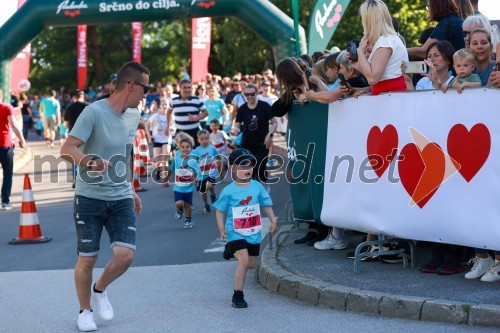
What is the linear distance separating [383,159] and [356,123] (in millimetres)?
487

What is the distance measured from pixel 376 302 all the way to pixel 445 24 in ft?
11.6

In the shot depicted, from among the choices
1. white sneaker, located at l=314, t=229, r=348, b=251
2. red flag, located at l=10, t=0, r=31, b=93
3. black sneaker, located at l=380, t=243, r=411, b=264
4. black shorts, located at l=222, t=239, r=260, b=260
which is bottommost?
white sneaker, located at l=314, t=229, r=348, b=251

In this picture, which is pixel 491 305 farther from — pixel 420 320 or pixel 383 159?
pixel 383 159

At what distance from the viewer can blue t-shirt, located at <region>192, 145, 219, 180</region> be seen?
13.7 metres

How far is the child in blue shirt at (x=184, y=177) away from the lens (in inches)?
502

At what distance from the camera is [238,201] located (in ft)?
25.1

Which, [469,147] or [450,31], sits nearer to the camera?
[469,147]

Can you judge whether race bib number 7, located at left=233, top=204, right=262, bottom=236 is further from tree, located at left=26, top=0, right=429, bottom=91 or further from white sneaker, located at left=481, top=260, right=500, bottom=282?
tree, located at left=26, top=0, right=429, bottom=91

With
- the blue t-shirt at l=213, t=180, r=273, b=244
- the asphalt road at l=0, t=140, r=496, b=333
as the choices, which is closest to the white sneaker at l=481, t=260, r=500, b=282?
the asphalt road at l=0, t=140, r=496, b=333

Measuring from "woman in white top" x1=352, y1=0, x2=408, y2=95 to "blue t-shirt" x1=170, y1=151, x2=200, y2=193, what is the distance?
514 centimetres

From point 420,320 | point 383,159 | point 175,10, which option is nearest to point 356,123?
point 383,159

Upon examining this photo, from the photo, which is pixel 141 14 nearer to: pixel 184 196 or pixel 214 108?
pixel 214 108

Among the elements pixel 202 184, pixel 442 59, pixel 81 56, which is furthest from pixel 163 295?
pixel 81 56

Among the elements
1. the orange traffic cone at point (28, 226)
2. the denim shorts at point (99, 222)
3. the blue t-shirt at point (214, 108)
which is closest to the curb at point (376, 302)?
the denim shorts at point (99, 222)
